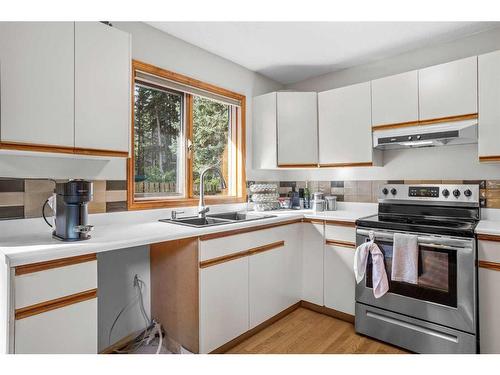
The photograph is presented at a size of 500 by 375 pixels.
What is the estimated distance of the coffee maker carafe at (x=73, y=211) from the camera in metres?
1.53

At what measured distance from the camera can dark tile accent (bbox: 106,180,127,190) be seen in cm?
211

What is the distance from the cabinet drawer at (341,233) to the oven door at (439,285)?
244 millimetres

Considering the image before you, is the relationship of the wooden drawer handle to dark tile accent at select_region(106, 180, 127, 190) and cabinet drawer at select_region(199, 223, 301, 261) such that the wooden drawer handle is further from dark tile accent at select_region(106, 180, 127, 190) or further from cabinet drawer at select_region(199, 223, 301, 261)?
dark tile accent at select_region(106, 180, 127, 190)

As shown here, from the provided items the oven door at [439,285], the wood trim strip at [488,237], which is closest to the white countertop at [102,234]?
the oven door at [439,285]

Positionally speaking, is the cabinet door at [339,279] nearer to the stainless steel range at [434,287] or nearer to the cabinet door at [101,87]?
the stainless steel range at [434,287]

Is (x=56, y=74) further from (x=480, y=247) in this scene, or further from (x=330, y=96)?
(x=480, y=247)

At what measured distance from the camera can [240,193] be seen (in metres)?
3.12

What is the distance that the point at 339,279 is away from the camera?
2.52m

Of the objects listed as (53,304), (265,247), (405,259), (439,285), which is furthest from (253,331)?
(53,304)

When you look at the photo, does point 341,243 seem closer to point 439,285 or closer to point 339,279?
point 339,279

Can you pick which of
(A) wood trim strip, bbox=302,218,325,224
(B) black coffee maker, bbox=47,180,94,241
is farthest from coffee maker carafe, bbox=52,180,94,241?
(A) wood trim strip, bbox=302,218,325,224

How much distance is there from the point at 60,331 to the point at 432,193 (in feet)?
8.78
